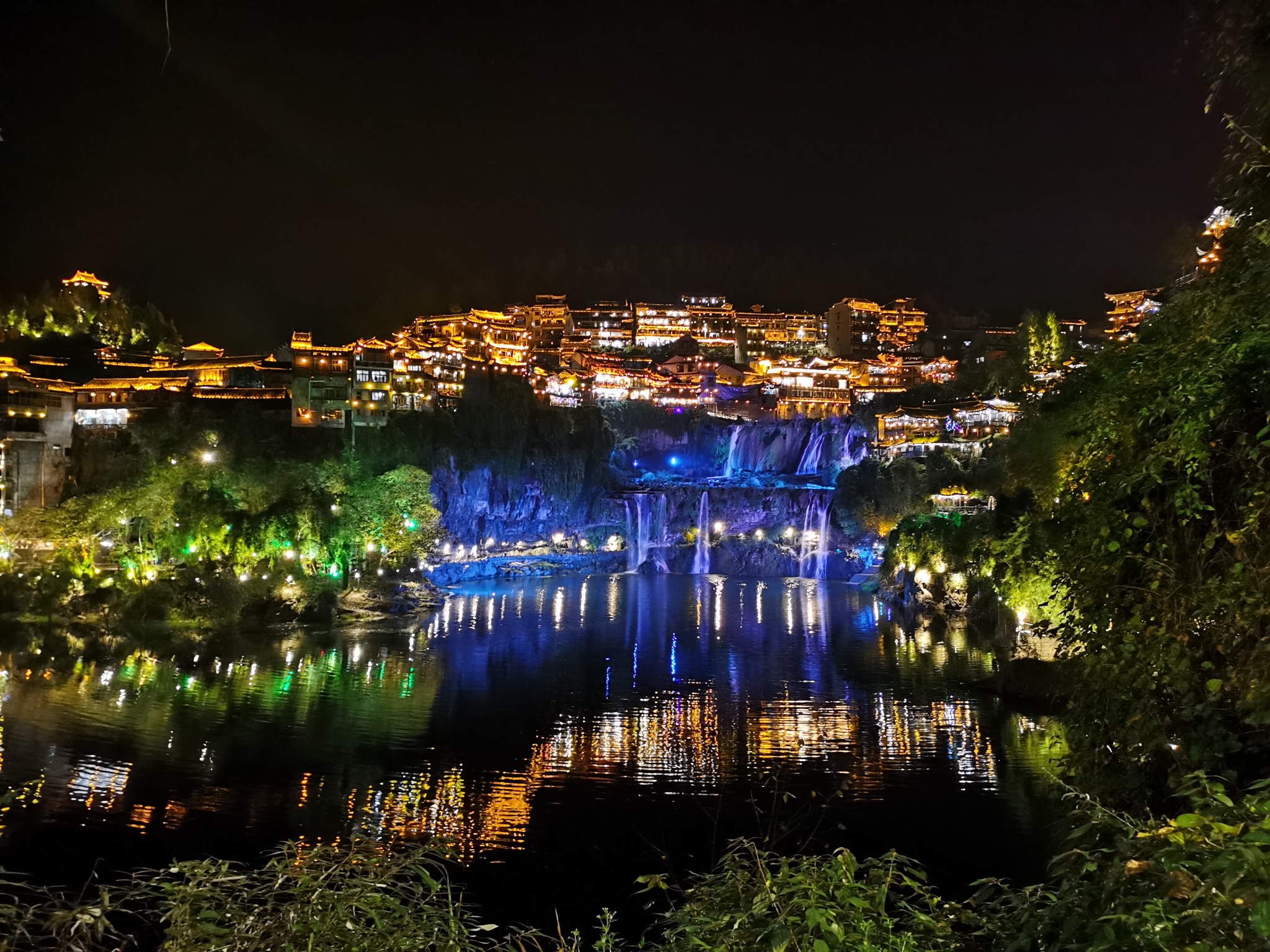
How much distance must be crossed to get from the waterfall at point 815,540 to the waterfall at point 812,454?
34.1ft

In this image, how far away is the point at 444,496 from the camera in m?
48.4

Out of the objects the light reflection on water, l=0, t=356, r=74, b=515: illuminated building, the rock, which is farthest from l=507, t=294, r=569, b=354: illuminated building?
the rock

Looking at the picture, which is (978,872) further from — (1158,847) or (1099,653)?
(1158,847)

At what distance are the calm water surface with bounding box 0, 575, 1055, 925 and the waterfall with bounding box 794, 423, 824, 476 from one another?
39.5 m

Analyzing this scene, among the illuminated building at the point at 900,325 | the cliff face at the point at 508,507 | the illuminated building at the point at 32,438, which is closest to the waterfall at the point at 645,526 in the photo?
the cliff face at the point at 508,507

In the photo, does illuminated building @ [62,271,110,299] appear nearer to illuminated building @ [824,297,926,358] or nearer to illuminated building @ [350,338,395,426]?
illuminated building @ [350,338,395,426]

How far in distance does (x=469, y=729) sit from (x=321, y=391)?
1559 inches

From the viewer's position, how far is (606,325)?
9600cm

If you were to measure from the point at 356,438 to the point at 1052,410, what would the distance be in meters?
38.4

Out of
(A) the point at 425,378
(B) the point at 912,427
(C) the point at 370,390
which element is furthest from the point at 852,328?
(C) the point at 370,390

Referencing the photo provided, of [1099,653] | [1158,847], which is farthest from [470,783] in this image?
[1158,847]

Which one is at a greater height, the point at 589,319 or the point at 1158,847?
the point at 589,319

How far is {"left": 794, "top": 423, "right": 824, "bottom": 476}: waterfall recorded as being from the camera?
6556cm

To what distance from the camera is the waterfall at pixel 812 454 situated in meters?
65.6
